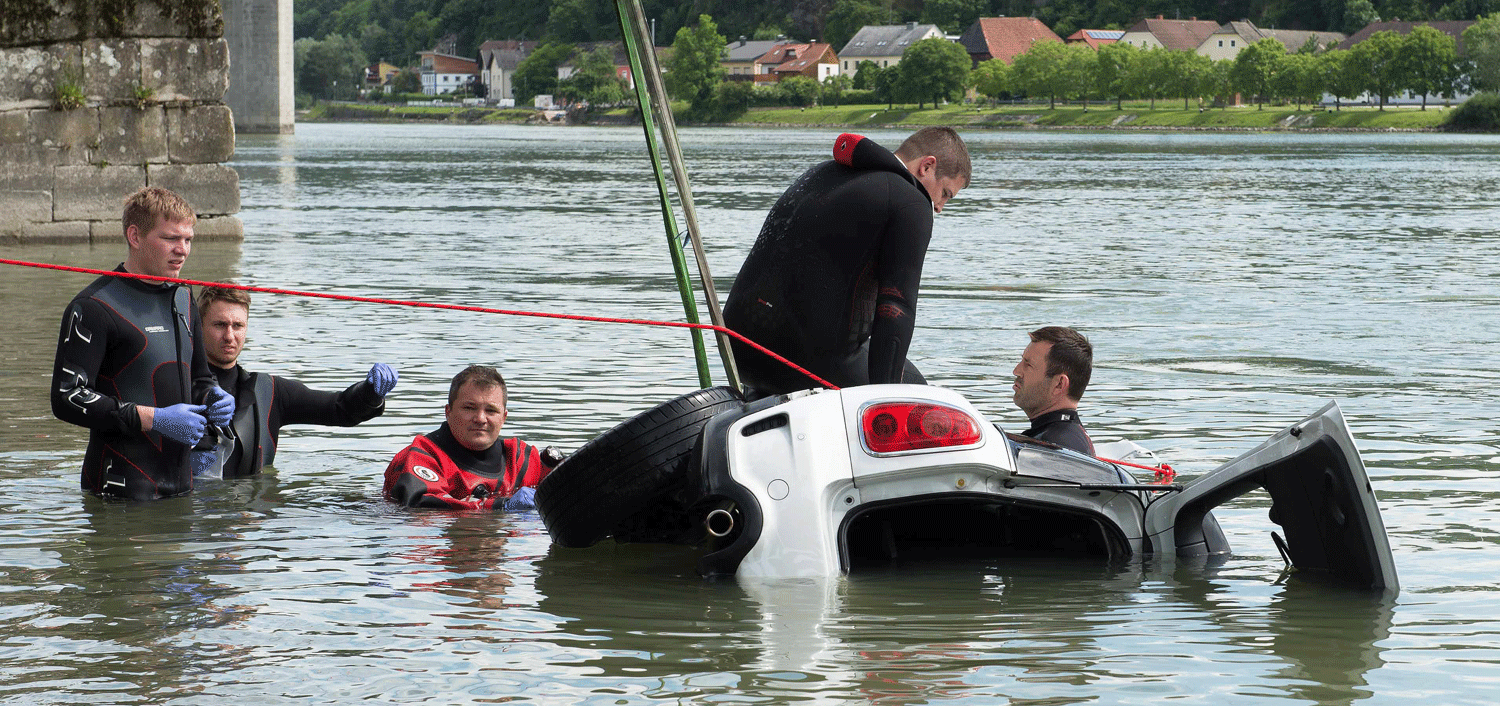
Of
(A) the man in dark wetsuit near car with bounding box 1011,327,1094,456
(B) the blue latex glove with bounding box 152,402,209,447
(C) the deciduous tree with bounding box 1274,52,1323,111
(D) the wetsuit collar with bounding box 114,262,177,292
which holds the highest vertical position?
(C) the deciduous tree with bounding box 1274,52,1323,111

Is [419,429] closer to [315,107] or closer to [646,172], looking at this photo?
[646,172]

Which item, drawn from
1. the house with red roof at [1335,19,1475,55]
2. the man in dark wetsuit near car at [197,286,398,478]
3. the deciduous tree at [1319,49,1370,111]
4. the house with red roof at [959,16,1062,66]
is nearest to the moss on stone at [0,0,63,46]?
the man in dark wetsuit near car at [197,286,398,478]

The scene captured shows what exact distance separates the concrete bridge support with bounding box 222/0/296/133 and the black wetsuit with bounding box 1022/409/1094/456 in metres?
81.8

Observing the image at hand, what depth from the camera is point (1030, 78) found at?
150m

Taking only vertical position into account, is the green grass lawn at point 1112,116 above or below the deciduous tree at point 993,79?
below

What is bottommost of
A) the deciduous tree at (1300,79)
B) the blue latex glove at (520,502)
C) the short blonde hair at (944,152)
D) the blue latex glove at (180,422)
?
the blue latex glove at (520,502)

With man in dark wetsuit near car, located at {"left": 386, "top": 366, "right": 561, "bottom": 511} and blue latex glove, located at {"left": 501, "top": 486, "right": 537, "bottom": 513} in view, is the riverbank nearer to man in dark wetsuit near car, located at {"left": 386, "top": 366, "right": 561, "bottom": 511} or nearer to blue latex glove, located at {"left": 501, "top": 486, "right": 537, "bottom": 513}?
man in dark wetsuit near car, located at {"left": 386, "top": 366, "right": 561, "bottom": 511}

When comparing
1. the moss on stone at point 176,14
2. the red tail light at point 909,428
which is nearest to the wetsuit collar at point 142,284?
the red tail light at point 909,428

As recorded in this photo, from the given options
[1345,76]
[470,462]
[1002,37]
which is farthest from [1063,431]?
[1002,37]

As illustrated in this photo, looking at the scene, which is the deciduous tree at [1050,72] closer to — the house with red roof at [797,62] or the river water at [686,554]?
the house with red roof at [797,62]

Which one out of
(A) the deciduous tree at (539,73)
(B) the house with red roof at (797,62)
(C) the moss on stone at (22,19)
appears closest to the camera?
(C) the moss on stone at (22,19)

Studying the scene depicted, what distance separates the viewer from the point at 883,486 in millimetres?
4973

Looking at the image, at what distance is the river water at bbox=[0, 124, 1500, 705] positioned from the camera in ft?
14.6

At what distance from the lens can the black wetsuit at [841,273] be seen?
541cm
